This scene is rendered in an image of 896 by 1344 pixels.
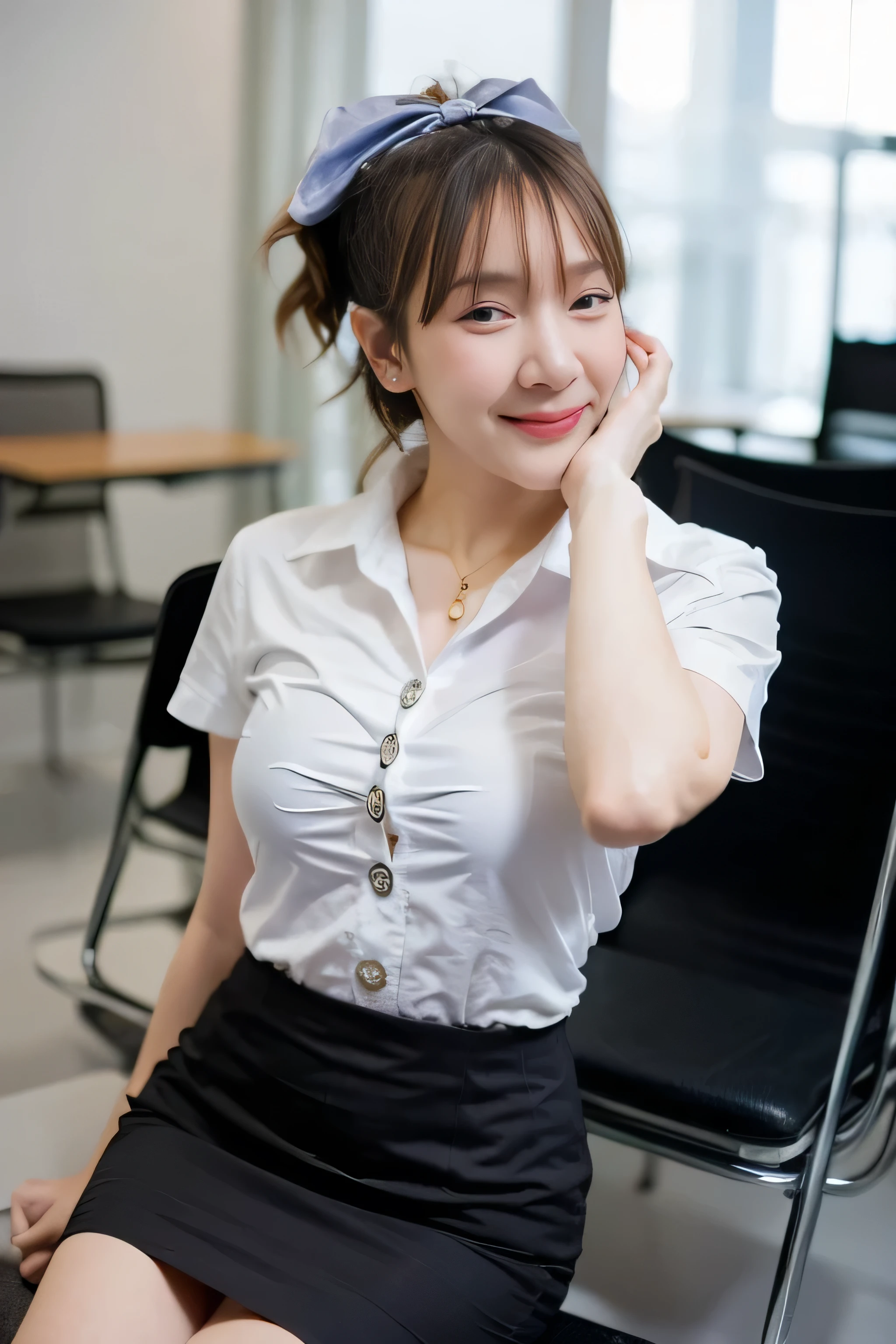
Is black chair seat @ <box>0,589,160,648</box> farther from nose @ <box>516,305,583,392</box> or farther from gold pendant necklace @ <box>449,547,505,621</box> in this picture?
nose @ <box>516,305,583,392</box>

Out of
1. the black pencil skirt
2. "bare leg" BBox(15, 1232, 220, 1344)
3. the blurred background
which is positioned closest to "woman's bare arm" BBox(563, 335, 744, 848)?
the black pencil skirt

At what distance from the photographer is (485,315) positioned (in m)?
1.06

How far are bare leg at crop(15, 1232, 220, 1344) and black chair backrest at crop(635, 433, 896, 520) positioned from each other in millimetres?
1102

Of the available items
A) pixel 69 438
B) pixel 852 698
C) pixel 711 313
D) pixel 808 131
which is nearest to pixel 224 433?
pixel 69 438

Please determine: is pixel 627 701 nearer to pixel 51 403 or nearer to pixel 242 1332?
pixel 242 1332

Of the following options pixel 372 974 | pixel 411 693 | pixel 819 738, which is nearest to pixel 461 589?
pixel 411 693

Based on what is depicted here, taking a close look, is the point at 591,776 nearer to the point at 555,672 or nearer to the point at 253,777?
the point at 555,672

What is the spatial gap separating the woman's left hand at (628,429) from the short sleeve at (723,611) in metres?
0.06

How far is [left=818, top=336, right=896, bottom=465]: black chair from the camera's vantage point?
3.66m

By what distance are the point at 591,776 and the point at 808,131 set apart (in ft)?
11.8

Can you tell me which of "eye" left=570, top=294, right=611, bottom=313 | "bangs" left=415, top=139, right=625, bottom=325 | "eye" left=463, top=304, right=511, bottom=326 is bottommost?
"eye" left=463, top=304, right=511, bottom=326

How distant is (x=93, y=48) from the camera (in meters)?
3.32

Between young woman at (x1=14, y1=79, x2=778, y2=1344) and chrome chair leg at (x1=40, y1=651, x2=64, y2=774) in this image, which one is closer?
young woman at (x1=14, y1=79, x2=778, y2=1344)

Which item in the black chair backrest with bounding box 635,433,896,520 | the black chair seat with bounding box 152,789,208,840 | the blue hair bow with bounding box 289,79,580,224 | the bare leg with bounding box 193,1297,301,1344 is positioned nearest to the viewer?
the bare leg with bounding box 193,1297,301,1344
